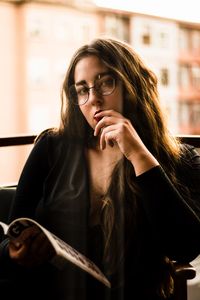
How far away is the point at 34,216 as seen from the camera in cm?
102

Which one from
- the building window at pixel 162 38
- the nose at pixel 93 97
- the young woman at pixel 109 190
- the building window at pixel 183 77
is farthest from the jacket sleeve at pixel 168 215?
the building window at pixel 183 77

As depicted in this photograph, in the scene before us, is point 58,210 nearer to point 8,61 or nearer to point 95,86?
point 95,86

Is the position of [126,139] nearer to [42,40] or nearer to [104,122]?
[104,122]

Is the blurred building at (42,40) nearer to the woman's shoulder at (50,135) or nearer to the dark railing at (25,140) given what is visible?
the dark railing at (25,140)

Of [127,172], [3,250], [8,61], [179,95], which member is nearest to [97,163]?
[127,172]

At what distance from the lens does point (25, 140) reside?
67.0 inches

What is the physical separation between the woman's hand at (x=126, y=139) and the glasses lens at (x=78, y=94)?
0.10 meters

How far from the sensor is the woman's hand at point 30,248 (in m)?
0.74

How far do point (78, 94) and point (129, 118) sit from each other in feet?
0.50

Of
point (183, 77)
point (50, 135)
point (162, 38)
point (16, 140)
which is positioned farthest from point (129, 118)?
point (183, 77)

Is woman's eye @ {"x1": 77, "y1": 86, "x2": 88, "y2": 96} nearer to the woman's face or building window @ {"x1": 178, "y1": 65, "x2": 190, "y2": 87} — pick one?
the woman's face

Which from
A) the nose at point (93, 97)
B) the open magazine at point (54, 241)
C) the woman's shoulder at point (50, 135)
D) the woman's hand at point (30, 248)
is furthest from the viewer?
the woman's shoulder at point (50, 135)

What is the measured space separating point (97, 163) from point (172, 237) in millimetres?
294

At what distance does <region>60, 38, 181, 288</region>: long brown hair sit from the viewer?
94cm
